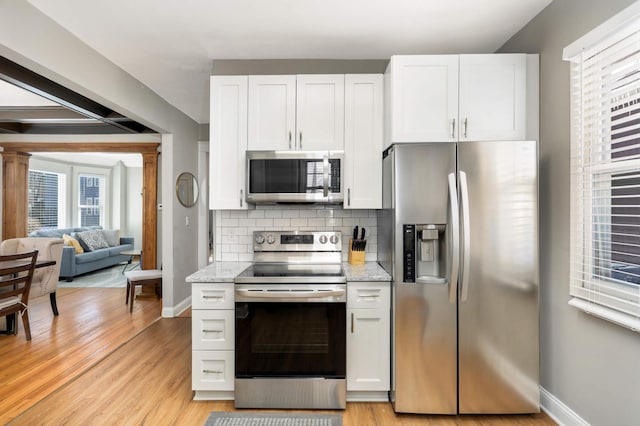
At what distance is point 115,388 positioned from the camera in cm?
261

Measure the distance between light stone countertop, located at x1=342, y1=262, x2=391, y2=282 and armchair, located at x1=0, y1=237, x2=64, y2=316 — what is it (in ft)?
11.8

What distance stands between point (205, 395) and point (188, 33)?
258 centimetres

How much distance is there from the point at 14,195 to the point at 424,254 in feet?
Result: 21.1

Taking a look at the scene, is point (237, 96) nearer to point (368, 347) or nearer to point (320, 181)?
point (320, 181)

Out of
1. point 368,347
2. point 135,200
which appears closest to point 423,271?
point 368,347

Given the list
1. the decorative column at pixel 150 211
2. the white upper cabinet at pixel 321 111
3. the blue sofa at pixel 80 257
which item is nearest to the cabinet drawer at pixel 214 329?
the white upper cabinet at pixel 321 111

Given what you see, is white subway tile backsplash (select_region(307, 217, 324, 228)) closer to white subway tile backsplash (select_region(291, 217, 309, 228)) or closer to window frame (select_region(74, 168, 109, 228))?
white subway tile backsplash (select_region(291, 217, 309, 228))

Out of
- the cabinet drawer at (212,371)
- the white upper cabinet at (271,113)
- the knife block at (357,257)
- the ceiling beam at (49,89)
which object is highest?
the ceiling beam at (49,89)

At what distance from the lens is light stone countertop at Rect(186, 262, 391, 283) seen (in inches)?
92.6

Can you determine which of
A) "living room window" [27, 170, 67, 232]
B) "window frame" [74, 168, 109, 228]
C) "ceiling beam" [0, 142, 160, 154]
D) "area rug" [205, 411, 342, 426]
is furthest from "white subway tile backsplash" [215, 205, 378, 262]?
"window frame" [74, 168, 109, 228]

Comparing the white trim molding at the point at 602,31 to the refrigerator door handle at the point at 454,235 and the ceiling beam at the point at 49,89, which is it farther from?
the ceiling beam at the point at 49,89

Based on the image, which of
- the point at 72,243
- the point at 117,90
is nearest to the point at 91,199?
the point at 72,243

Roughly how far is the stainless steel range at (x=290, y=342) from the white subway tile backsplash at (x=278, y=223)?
2.43ft

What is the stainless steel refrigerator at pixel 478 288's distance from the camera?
2184 mm
